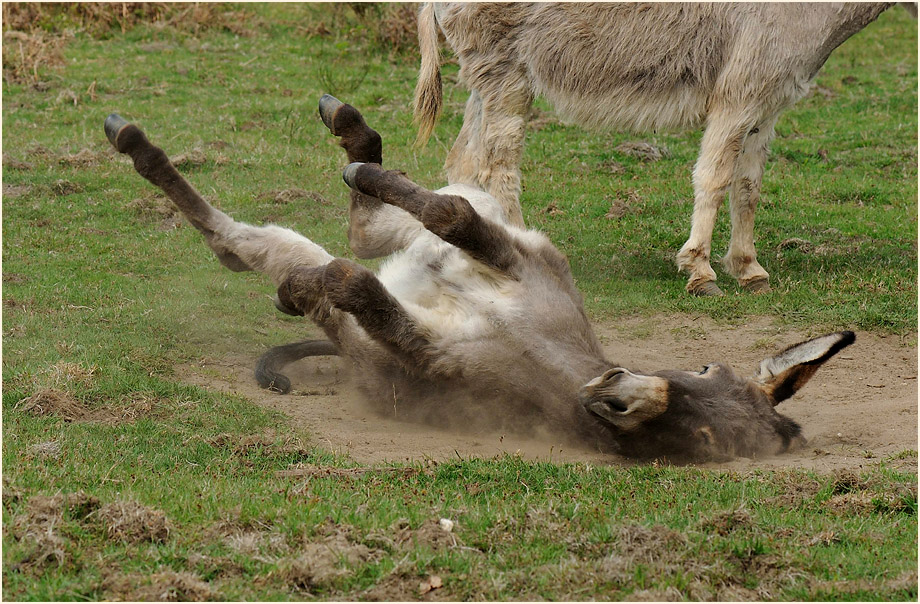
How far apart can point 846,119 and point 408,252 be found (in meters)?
8.49

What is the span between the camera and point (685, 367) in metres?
5.91

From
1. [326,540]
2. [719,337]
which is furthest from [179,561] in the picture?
[719,337]

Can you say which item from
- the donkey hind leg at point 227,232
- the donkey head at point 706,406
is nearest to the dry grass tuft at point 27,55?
the donkey hind leg at point 227,232

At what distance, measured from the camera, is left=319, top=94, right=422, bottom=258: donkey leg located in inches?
218

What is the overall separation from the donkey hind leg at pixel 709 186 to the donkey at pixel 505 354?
2648 mm

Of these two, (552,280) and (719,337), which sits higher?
(552,280)

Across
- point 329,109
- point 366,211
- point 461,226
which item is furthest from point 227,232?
point 461,226

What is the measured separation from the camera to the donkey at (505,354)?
4.16 meters

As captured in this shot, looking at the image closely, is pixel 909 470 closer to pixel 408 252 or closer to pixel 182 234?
pixel 408 252

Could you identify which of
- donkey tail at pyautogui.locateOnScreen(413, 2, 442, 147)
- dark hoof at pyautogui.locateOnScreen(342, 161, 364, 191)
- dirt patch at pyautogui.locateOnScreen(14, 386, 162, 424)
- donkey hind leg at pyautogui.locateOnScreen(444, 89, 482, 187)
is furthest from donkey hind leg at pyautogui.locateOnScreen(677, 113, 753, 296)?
dirt patch at pyautogui.locateOnScreen(14, 386, 162, 424)

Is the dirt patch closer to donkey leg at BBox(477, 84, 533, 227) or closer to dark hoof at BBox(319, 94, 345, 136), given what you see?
dark hoof at BBox(319, 94, 345, 136)

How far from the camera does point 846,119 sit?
11.7 meters

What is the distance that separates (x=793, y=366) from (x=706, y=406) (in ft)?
1.86

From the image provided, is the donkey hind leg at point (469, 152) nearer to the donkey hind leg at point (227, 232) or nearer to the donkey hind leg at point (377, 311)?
the donkey hind leg at point (227, 232)
